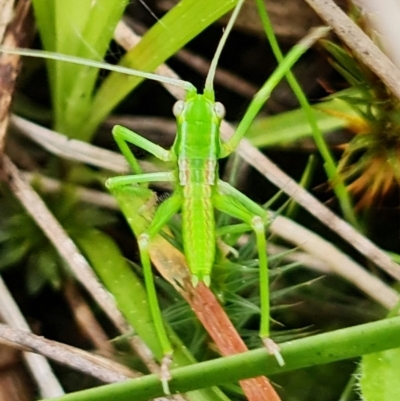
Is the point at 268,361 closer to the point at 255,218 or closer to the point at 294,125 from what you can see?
the point at 255,218

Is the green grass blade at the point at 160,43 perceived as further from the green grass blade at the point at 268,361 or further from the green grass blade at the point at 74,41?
the green grass blade at the point at 268,361

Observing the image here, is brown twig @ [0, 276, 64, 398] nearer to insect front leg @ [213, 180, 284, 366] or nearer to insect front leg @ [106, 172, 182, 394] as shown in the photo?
insect front leg @ [106, 172, 182, 394]

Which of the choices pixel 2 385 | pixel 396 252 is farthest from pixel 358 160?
pixel 2 385

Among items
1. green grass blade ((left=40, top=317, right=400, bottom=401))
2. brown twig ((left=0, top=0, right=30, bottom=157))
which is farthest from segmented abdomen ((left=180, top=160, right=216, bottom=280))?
brown twig ((left=0, top=0, right=30, bottom=157))

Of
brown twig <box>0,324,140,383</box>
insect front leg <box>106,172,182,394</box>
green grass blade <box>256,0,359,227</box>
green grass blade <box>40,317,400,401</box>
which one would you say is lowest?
green grass blade <box>40,317,400,401</box>

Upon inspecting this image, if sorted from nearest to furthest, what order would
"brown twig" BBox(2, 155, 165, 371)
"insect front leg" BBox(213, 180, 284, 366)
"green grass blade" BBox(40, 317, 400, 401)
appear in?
1. "green grass blade" BBox(40, 317, 400, 401)
2. "insect front leg" BBox(213, 180, 284, 366)
3. "brown twig" BBox(2, 155, 165, 371)

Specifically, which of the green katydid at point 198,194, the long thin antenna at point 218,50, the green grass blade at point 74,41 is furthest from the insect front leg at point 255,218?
the green grass blade at point 74,41

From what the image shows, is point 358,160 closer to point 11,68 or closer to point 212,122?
point 212,122
